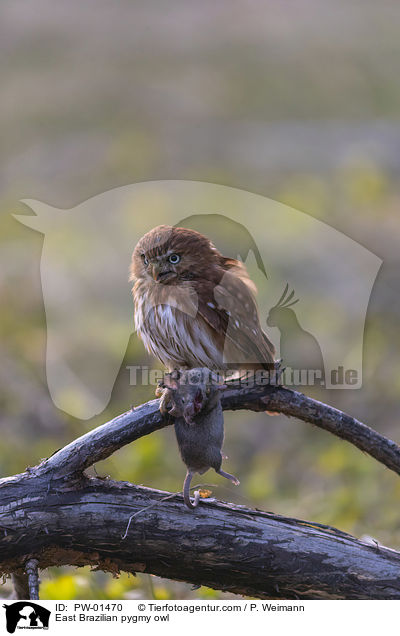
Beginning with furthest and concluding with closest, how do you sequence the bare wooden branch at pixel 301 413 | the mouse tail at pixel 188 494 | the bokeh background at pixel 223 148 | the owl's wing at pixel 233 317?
the bokeh background at pixel 223 148 → the owl's wing at pixel 233 317 → the bare wooden branch at pixel 301 413 → the mouse tail at pixel 188 494

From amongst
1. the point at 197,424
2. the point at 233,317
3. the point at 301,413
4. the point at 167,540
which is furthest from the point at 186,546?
the point at 233,317

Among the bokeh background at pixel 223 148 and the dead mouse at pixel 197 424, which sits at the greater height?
the bokeh background at pixel 223 148

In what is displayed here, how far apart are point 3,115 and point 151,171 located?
302cm

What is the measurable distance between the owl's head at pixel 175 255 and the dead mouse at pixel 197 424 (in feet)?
2.48

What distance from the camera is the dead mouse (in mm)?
2725

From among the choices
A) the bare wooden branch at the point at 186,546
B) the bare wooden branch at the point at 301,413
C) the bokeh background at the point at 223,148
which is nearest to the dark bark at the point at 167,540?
the bare wooden branch at the point at 186,546

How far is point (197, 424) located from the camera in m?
2.75

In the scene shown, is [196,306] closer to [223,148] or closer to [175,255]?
[175,255]

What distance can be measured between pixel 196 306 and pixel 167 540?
1087 millimetres

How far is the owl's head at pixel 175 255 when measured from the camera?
3400 mm
